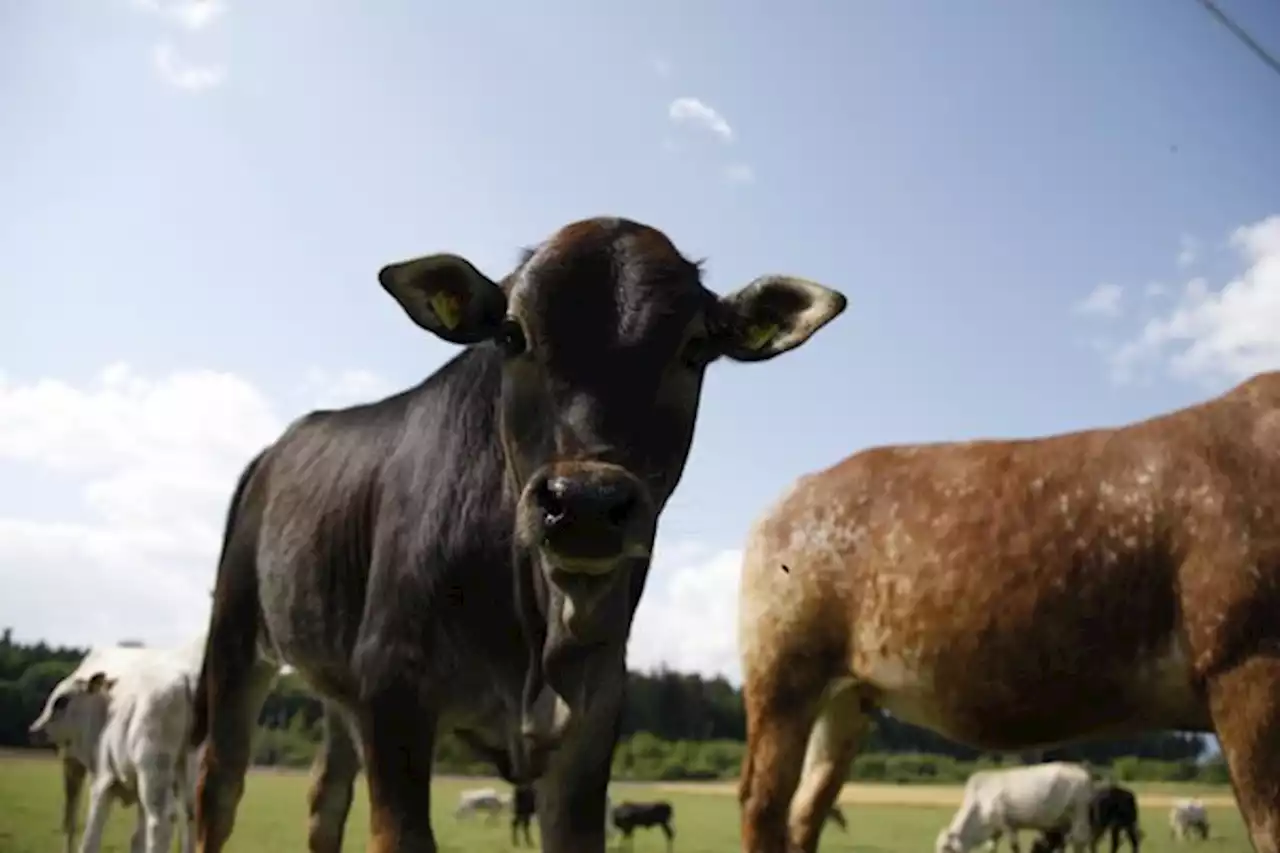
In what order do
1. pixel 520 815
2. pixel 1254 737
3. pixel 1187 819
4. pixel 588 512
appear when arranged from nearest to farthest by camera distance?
pixel 588 512 < pixel 1254 737 < pixel 520 815 < pixel 1187 819

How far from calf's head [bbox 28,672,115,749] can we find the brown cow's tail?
56.6 inches

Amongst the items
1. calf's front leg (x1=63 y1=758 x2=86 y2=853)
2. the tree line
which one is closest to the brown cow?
the tree line

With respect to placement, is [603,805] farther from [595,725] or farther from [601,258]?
[601,258]

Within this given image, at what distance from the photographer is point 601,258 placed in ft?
4.68

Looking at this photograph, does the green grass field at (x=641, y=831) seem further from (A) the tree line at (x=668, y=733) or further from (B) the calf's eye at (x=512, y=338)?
(B) the calf's eye at (x=512, y=338)

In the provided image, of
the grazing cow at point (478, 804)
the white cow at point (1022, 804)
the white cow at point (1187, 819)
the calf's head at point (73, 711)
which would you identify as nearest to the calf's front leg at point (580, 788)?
the calf's head at point (73, 711)

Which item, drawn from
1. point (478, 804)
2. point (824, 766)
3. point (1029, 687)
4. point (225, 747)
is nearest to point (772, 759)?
point (824, 766)

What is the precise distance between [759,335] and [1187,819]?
13.4ft

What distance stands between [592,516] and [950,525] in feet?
4.71

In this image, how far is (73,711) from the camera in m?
3.66

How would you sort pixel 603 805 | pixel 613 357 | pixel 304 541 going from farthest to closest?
1. pixel 304 541
2. pixel 603 805
3. pixel 613 357

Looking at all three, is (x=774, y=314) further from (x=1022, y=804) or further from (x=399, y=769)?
(x=1022, y=804)

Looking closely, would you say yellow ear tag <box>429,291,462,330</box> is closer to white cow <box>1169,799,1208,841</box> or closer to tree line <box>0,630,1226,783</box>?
tree line <box>0,630,1226,783</box>

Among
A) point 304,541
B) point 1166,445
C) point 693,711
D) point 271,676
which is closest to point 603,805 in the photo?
point 304,541
